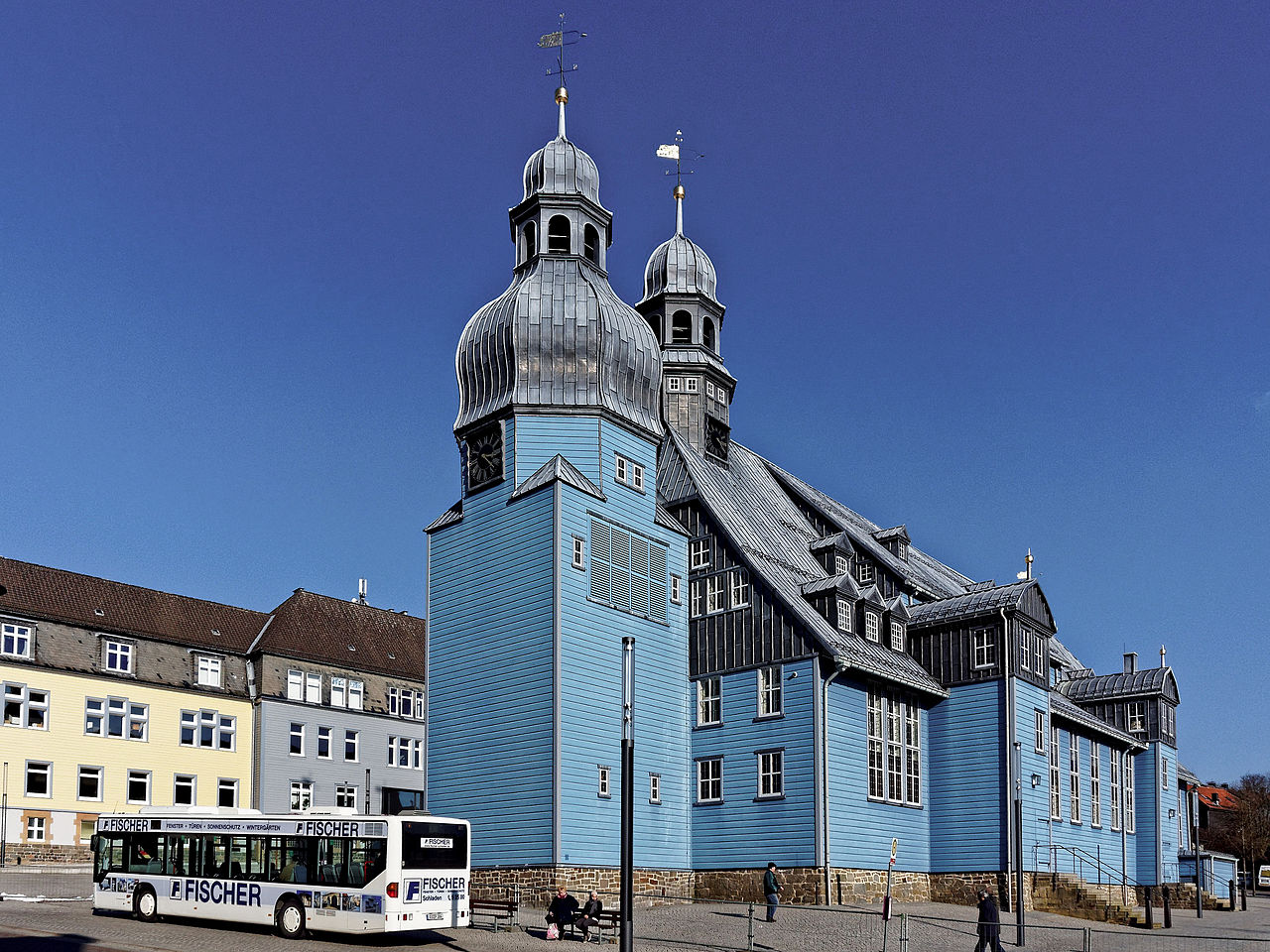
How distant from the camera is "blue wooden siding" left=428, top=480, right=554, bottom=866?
35781mm

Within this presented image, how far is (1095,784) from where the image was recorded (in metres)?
47.3

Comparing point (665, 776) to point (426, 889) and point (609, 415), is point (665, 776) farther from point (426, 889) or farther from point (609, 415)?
point (426, 889)

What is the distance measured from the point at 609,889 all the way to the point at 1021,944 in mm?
10388

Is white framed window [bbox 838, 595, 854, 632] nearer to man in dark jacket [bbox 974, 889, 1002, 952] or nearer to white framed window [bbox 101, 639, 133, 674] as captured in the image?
man in dark jacket [bbox 974, 889, 1002, 952]

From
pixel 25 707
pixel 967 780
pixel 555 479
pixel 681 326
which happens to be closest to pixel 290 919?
pixel 555 479

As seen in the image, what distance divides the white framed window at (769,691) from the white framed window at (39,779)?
25015mm

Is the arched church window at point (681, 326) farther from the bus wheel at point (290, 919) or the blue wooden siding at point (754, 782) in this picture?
the bus wheel at point (290, 919)

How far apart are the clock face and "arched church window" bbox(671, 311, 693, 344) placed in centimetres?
1427

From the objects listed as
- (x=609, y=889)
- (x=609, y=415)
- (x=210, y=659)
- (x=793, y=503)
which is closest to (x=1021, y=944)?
(x=609, y=889)

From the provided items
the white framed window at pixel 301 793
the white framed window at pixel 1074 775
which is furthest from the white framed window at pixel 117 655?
the white framed window at pixel 1074 775

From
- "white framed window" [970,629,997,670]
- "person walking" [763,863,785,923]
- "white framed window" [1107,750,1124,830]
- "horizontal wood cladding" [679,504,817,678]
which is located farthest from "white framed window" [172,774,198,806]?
"white framed window" [1107,750,1124,830]

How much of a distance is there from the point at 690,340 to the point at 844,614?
15.5 meters

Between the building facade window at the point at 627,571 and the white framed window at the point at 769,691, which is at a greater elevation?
the building facade window at the point at 627,571

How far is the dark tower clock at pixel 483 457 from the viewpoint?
39188 mm
